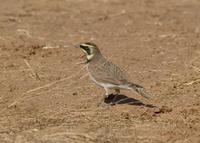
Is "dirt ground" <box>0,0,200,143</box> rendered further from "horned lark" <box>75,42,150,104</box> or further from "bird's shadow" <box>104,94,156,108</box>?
"horned lark" <box>75,42,150,104</box>

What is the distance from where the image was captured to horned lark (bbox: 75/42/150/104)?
31.3 feet

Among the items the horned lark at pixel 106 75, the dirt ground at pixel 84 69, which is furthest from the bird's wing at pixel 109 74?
the dirt ground at pixel 84 69

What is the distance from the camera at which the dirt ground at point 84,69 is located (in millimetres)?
8859

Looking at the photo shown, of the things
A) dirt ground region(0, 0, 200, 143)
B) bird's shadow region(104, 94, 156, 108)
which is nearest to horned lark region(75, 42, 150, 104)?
bird's shadow region(104, 94, 156, 108)

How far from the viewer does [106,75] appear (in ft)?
31.9

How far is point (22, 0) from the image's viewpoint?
55.6 feet

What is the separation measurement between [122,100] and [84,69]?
166 cm

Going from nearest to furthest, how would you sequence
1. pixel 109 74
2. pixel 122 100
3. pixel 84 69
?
pixel 109 74
pixel 122 100
pixel 84 69

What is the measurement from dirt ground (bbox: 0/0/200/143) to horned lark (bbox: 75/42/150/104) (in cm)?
29

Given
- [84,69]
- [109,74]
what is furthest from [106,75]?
[84,69]

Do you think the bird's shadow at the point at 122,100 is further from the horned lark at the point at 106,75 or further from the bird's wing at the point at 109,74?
the bird's wing at the point at 109,74

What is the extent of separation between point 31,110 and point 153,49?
3852mm

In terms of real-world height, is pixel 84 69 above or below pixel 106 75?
below

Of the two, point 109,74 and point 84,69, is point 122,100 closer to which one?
point 109,74
